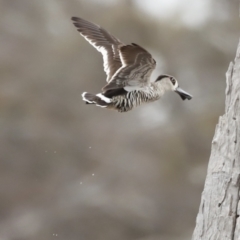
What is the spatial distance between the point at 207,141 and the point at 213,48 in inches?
36.6

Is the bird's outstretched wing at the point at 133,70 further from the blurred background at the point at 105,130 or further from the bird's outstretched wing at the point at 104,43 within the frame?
the blurred background at the point at 105,130

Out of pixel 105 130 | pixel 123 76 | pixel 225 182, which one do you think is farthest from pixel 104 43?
pixel 105 130

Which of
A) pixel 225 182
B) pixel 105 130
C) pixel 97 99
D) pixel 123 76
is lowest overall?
pixel 225 182

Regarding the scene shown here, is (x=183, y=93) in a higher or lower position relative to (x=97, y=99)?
higher

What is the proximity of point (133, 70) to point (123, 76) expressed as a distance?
0.18 ft

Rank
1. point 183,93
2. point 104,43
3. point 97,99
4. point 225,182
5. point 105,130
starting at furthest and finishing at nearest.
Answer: point 105,130 < point 183,93 < point 104,43 < point 97,99 < point 225,182

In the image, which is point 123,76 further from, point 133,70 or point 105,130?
point 105,130

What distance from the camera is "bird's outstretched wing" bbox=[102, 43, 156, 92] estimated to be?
2455 mm

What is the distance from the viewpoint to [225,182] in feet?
6.86

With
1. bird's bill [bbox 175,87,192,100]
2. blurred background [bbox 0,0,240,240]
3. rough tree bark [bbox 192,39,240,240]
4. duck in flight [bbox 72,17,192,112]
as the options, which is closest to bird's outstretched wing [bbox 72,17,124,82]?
duck in flight [bbox 72,17,192,112]

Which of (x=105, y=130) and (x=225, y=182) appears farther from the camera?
(x=105, y=130)

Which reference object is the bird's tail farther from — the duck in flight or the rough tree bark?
the rough tree bark

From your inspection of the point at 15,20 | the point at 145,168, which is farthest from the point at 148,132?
the point at 15,20

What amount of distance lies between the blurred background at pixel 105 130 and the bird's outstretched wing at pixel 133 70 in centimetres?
296
